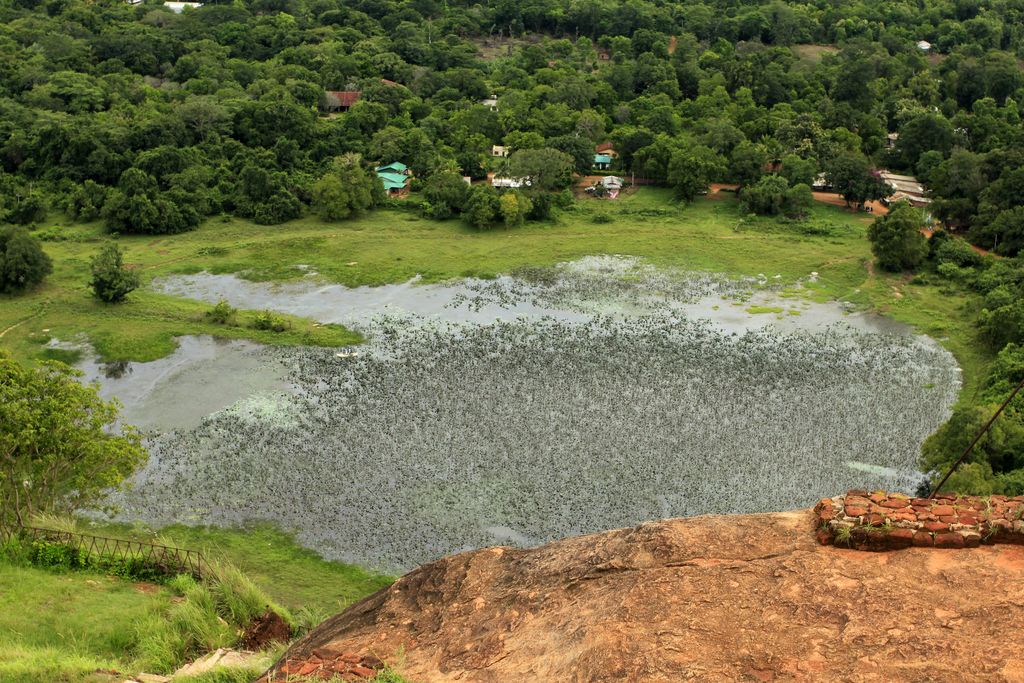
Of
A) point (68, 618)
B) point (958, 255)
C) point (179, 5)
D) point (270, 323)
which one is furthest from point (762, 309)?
point (179, 5)

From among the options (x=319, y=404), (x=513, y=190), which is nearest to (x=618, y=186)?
(x=513, y=190)

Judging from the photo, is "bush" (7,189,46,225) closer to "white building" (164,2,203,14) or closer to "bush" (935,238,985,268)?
"white building" (164,2,203,14)

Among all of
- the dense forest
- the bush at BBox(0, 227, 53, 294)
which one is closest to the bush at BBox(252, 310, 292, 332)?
the bush at BBox(0, 227, 53, 294)

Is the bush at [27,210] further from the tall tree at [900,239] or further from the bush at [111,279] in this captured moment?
the tall tree at [900,239]

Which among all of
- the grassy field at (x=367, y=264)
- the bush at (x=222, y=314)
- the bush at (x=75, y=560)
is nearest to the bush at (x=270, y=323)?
the grassy field at (x=367, y=264)

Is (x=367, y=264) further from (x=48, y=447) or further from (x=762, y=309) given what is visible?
(x=48, y=447)
